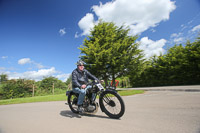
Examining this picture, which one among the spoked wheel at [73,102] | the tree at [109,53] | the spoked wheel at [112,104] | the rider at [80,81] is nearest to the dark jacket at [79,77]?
the rider at [80,81]

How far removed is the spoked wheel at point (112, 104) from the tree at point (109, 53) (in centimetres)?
911

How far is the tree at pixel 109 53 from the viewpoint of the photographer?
12.4 meters

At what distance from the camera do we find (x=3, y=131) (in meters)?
2.37

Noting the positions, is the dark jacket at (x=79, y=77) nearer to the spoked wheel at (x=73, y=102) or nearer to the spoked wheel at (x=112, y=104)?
the spoked wheel at (x=73, y=102)

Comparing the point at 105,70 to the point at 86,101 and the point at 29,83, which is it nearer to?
the point at 86,101

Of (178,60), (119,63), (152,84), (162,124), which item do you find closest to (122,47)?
(119,63)

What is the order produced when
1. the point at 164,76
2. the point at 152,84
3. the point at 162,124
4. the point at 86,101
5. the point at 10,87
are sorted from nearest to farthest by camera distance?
the point at 162,124 < the point at 86,101 < the point at 10,87 < the point at 164,76 < the point at 152,84

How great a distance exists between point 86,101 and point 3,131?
2111 mm

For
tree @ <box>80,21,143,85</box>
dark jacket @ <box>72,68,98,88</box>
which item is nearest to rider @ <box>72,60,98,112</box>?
dark jacket @ <box>72,68,98,88</box>

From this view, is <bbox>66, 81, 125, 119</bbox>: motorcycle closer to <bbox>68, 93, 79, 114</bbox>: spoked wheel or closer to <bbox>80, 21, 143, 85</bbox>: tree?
<bbox>68, 93, 79, 114</bbox>: spoked wheel

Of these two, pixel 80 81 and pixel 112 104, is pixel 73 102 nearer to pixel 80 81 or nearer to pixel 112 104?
pixel 80 81

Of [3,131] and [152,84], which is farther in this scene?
[152,84]

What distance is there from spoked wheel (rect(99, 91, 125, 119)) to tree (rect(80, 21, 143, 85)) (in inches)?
359

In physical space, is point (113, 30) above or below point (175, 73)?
above
